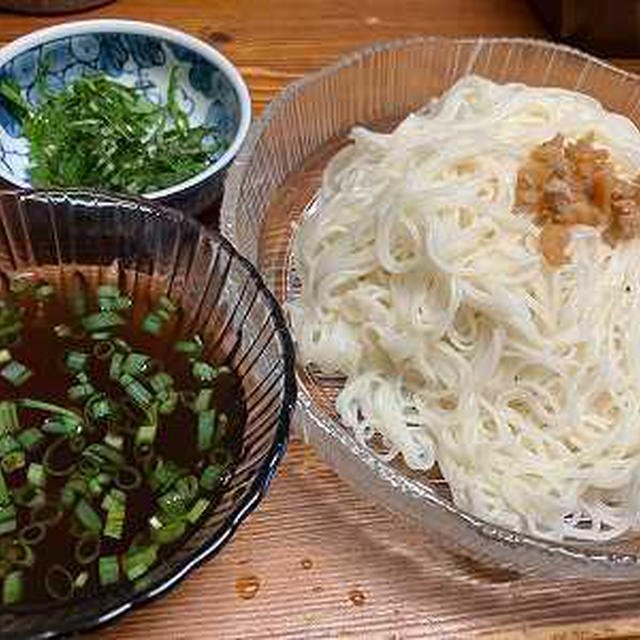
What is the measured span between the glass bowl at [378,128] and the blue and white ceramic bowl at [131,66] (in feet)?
0.37

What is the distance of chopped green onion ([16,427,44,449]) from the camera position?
1.32 meters

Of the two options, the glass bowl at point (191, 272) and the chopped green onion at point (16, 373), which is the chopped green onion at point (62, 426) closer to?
the chopped green onion at point (16, 373)

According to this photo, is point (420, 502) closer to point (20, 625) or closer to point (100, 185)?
point (20, 625)

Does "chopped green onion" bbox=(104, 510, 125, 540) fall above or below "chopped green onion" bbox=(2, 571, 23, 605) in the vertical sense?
above

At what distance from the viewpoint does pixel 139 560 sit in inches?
47.4

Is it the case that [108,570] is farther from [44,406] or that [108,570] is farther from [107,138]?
[107,138]

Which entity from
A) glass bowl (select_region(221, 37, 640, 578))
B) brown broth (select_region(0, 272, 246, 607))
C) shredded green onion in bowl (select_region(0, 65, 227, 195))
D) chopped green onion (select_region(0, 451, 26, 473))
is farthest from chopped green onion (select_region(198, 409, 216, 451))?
shredded green onion in bowl (select_region(0, 65, 227, 195))

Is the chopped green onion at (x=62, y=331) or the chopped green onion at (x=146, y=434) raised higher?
the chopped green onion at (x=62, y=331)

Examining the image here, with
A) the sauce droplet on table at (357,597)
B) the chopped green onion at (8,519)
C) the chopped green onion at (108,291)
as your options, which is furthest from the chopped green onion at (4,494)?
the sauce droplet on table at (357,597)

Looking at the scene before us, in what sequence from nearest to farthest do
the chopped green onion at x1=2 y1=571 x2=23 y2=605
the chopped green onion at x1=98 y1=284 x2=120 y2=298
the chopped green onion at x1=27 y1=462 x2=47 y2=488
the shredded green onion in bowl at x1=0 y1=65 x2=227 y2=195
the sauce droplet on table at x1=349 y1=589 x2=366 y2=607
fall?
the chopped green onion at x1=2 y1=571 x2=23 y2=605
the chopped green onion at x1=27 y1=462 x2=47 y2=488
the sauce droplet on table at x1=349 y1=589 x2=366 y2=607
the chopped green onion at x1=98 y1=284 x2=120 y2=298
the shredded green onion in bowl at x1=0 y1=65 x2=227 y2=195

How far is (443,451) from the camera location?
1476 millimetres

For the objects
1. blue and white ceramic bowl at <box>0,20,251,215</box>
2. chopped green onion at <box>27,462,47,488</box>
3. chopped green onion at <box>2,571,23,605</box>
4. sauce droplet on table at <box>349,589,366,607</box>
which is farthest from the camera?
blue and white ceramic bowl at <box>0,20,251,215</box>

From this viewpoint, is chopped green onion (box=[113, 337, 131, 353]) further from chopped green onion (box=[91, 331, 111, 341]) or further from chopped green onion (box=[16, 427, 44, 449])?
chopped green onion (box=[16, 427, 44, 449])

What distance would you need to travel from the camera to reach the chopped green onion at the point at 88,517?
1.25m
